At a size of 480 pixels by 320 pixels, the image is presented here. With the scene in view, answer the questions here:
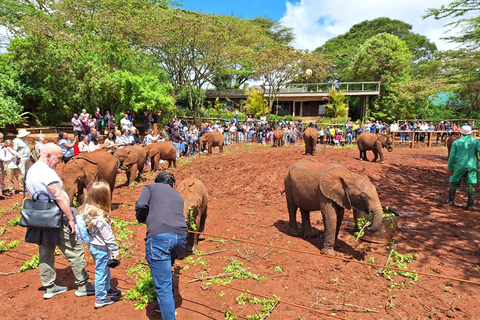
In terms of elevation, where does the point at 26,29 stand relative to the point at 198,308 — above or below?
above

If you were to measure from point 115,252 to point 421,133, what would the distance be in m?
25.5

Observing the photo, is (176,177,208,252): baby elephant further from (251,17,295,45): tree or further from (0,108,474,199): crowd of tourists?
(251,17,295,45): tree

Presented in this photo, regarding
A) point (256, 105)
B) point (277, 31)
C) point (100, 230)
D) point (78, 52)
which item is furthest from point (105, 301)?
point (277, 31)

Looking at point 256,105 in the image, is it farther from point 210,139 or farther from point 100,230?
point 100,230

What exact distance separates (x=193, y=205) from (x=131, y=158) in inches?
250

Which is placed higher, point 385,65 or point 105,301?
point 385,65

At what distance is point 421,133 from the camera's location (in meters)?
24.2

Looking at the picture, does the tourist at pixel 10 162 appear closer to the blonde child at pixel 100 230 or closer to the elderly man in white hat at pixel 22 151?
the elderly man in white hat at pixel 22 151

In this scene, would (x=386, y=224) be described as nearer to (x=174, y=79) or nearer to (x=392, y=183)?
(x=392, y=183)

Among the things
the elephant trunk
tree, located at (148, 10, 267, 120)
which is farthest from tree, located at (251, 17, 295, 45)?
the elephant trunk

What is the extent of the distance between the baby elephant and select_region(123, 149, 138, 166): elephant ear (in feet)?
18.2

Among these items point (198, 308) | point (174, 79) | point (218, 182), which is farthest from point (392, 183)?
point (174, 79)

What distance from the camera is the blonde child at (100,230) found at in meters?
4.33

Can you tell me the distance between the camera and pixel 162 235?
13.2 ft
